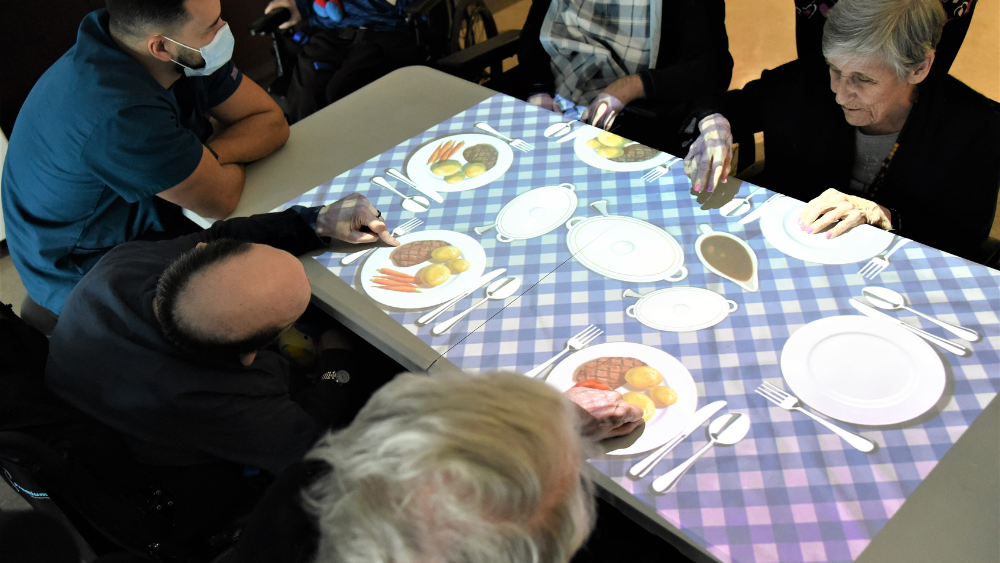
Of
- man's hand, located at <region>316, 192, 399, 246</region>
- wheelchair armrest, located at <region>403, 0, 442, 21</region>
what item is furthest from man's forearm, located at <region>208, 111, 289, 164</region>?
wheelchair armrest, located at <region>403, 0, 442, 21</region>

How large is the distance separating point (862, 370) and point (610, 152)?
0.79 meters

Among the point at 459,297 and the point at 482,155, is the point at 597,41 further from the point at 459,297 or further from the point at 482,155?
the point at 459,297

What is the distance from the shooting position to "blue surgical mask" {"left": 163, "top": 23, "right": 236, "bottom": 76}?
5.42 ft

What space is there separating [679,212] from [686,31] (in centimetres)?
92

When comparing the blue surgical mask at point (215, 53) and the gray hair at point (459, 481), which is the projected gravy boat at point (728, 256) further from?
the blue surgical mask at point (215, 53)

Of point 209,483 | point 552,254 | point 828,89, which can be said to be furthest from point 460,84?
point 209,483

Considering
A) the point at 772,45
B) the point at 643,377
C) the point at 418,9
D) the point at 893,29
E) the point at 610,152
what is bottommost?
the point at 772,45

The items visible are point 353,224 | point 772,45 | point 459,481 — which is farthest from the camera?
point 772,45

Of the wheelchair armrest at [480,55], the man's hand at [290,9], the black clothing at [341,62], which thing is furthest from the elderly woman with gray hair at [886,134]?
the man's hand at [290,9]

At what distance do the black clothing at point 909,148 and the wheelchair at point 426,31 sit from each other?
1.02m

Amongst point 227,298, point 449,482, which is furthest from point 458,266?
point 449,482

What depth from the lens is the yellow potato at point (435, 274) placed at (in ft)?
4.45

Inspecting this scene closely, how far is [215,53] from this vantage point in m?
1.68

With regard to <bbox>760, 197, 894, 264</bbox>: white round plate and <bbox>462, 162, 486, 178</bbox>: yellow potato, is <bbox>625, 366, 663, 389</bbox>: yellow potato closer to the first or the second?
<bbox>760, 197, 894, 264</bbox>: white round plate
